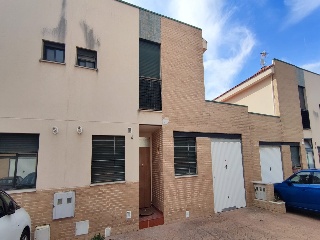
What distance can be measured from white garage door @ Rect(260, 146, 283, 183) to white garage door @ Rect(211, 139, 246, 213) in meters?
1.98

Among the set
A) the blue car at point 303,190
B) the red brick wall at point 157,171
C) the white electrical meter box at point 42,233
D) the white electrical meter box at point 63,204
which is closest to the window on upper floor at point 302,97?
the blue car at point 303,190

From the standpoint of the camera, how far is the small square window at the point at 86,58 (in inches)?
282

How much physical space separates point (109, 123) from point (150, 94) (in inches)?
Answer: 79.0

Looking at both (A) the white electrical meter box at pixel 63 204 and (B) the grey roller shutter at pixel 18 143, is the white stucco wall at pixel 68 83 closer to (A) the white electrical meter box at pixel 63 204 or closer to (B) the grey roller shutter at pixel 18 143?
(B) the grey roller shutter at pixel 18 143

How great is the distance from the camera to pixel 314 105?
14.7m

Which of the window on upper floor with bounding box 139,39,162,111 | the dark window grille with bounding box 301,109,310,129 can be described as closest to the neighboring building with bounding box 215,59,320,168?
the dark window grille with bounding box 301,109,310,129

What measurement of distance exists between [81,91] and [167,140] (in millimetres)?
3536

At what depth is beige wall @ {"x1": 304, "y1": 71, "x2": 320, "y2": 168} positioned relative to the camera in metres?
14.1

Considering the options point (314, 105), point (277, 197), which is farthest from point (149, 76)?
point (314, 105)

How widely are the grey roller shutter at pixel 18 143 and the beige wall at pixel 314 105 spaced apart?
49.8 feet

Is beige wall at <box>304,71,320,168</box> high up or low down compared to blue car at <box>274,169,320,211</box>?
up

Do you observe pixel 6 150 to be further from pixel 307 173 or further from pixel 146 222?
pixel 307 173

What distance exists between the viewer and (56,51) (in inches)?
270

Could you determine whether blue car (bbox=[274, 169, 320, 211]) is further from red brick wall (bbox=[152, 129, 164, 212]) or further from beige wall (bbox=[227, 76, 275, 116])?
red brick wall (bbox=[152, 129, 164, 212])
